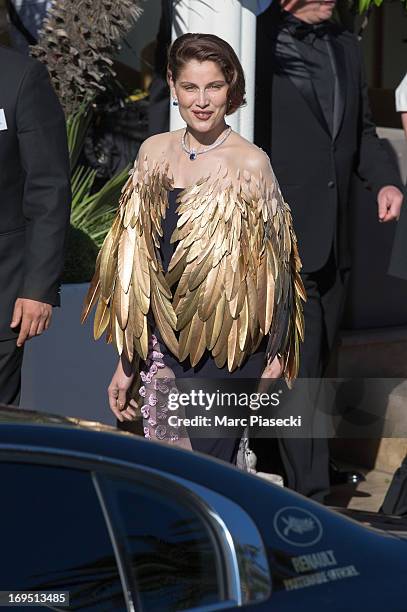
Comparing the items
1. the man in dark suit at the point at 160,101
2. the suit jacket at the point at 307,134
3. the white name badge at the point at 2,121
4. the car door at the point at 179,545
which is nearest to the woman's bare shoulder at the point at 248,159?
the white name badge at the point at 2,121

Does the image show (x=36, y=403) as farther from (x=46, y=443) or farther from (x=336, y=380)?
(x=46, y=443)

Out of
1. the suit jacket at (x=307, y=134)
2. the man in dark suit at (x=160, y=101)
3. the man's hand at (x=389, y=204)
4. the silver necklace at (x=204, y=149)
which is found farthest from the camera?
the man in dark suit at (x=160, y=101)

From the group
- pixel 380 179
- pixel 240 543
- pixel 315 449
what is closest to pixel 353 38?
pixel 380 179

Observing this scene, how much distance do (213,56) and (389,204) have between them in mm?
1561

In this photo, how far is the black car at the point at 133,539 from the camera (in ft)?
8.48

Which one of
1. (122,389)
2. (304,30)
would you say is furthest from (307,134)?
(122,389)

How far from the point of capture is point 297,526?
8.91 feet

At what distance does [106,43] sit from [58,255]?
2.14 m

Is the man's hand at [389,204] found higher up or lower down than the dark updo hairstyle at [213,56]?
lower down

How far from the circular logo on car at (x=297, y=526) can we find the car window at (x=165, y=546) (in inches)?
5.5

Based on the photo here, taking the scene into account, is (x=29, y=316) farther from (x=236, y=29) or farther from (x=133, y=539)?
(x=133, y=539)

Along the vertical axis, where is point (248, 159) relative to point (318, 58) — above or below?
below

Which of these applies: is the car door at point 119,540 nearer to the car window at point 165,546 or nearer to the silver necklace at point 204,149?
the car window at point 165,546

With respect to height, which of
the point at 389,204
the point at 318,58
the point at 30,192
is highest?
the point at 318,58
